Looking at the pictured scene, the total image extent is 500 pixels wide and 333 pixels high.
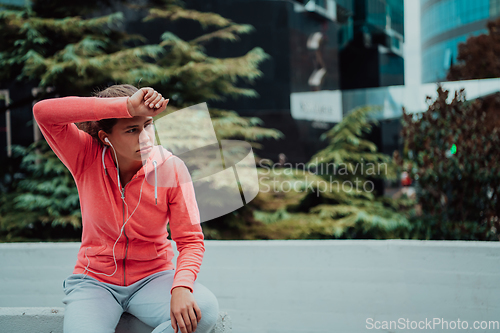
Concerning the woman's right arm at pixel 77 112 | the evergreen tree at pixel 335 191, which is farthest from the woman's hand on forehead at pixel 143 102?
the evergreen tree at pixel 335 191

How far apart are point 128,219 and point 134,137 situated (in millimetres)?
300

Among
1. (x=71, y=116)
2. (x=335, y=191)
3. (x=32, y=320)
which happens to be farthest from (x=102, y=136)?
(x=335, y=191)

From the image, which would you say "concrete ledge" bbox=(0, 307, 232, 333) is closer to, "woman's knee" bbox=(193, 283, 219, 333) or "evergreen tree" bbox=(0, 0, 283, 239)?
"woman's knee" bbox=(193, 283, 219, 333)

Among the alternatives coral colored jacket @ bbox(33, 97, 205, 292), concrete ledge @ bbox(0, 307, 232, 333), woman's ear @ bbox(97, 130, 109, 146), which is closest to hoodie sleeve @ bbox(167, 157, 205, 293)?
coral colored jacket @ bbox(33, 97, 205, 292)

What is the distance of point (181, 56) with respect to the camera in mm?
4609

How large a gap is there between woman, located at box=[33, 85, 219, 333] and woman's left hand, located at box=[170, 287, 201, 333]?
0.04 metres

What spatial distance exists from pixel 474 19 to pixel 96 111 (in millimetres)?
4589

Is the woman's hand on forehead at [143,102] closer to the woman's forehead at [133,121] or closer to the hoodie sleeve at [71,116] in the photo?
the hoodie sleeve at [71,116]

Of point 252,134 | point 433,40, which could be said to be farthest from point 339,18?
point 252,134

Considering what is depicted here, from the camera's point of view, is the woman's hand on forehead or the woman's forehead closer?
the woman's hand on forehead

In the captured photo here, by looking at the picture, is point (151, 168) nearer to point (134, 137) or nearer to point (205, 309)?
point (134, 137)

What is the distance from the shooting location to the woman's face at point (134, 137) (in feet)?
4.36

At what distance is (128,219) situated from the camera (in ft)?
4.58

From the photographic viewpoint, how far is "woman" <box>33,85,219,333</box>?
1.34 metres
